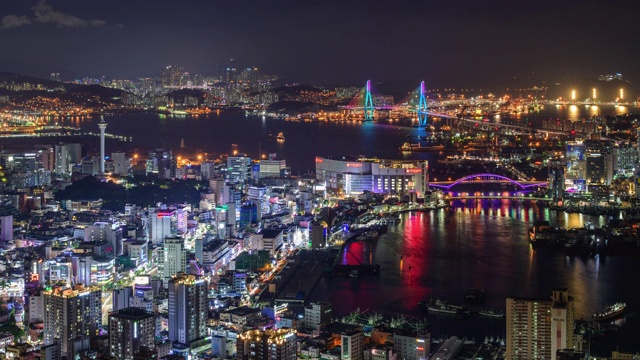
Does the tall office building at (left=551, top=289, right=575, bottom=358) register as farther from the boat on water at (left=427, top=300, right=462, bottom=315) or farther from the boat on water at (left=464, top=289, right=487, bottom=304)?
the boat on water at (left=464, top=289, right=487, bottom=304)

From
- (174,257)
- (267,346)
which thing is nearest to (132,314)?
(267,346)

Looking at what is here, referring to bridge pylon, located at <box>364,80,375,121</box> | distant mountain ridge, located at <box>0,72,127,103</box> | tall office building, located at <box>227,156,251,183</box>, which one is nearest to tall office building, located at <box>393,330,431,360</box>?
tall office building, located at <box>227,156,251,183</box>

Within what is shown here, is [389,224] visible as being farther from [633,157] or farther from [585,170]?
[633,157]

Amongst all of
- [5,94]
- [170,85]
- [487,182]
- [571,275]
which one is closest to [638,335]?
[571,275]

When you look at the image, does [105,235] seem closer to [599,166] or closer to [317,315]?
[317,315]

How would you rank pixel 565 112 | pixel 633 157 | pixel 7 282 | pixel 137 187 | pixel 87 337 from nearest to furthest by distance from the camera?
pixel 87 337, pixel 7 282, pixel 137 187, pixel 633 157, pixel 565 112

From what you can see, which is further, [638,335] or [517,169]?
[517,169]

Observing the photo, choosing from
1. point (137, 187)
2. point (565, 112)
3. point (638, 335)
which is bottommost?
point (638, 335)
